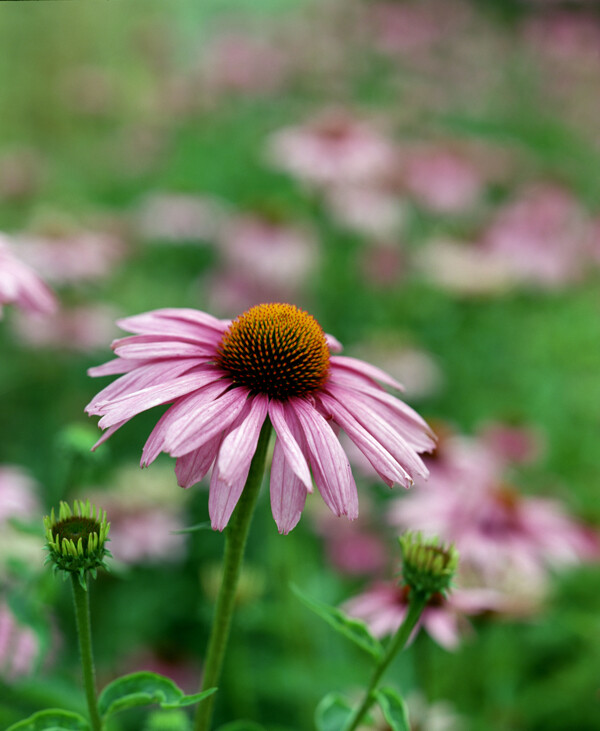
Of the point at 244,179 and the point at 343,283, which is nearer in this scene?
the point at 343,283

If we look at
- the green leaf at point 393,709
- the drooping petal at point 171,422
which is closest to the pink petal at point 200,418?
the drooping petal at point 171,422

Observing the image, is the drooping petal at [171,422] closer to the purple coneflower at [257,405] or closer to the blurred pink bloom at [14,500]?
the purple coneflower at [257,405]

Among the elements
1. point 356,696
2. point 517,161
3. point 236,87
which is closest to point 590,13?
point 517,161

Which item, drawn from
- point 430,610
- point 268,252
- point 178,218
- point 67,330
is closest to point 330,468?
point 430,610

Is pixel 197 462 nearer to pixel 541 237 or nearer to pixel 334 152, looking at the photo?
pixel 334 152

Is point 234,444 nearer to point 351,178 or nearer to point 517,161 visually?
point 351,178

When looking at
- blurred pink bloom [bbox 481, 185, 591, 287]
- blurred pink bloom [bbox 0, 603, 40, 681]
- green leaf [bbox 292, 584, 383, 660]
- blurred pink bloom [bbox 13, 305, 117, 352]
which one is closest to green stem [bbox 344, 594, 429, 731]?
green leaf [bbox 292, 584, 383, 660]
